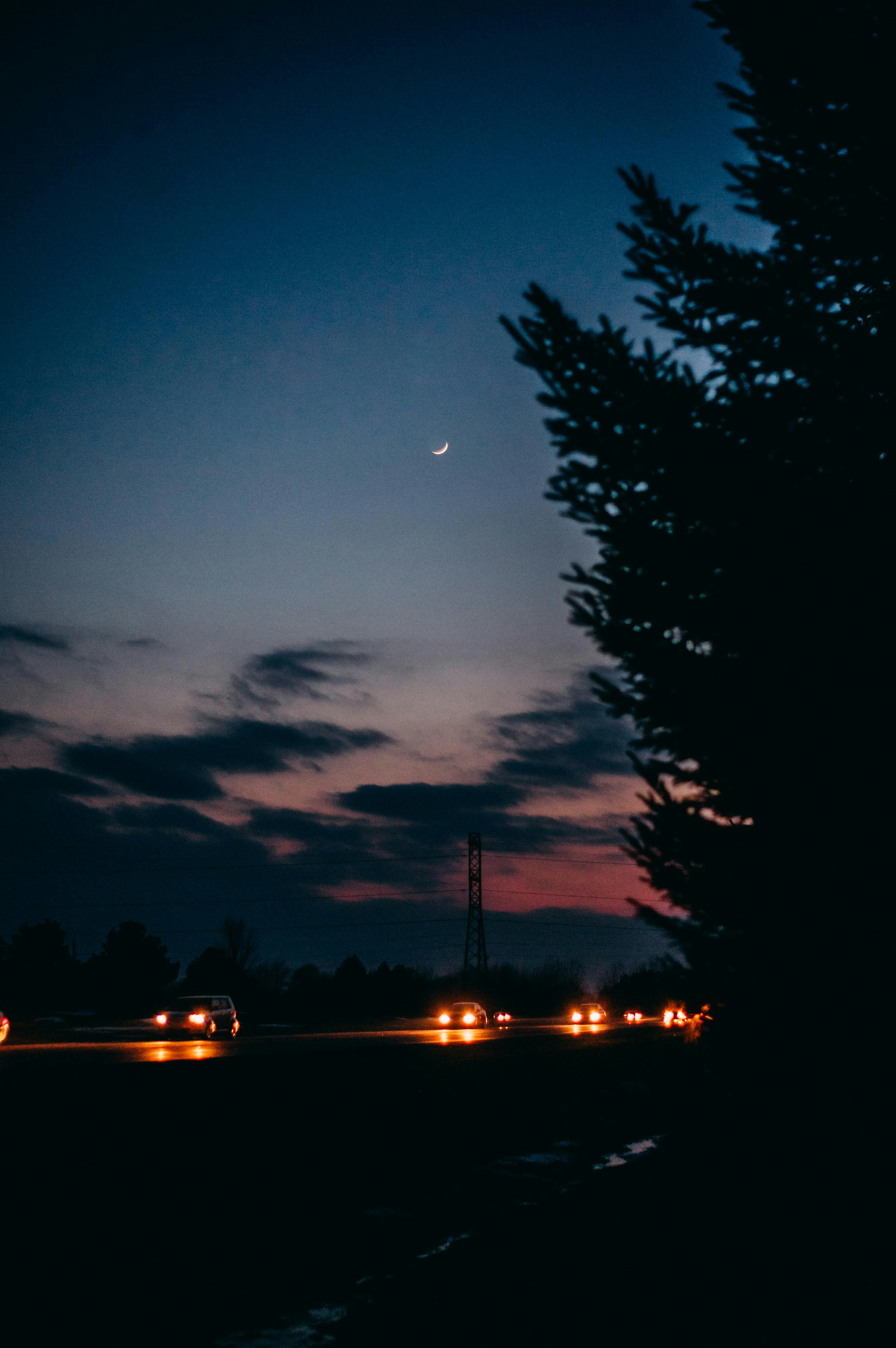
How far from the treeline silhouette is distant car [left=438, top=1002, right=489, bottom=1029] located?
16316 mm

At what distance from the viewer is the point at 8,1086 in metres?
10.4

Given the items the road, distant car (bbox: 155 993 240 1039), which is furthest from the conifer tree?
distant car (bbox: 155 993 240 1039)

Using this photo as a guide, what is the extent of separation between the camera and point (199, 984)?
77000 mm

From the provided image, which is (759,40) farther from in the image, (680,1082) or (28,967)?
(28,967)

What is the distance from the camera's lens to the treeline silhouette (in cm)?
6956

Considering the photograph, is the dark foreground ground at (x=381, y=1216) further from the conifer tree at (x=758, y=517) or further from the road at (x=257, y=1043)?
the road at (x=257, y=1043)

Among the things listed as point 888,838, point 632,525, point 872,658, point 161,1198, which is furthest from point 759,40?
point 161,1198

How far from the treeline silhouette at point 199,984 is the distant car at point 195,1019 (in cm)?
2958

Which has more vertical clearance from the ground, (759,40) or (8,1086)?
(759,40)

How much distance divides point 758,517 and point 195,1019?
104 ft

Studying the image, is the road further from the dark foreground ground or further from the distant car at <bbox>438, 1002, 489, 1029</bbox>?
the dark foreground ground

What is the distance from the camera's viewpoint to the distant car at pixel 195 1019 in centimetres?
3164

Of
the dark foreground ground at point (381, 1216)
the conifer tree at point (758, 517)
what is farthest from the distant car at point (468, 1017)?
the conifer tree at point (758, 517)

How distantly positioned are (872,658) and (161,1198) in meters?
8.07
